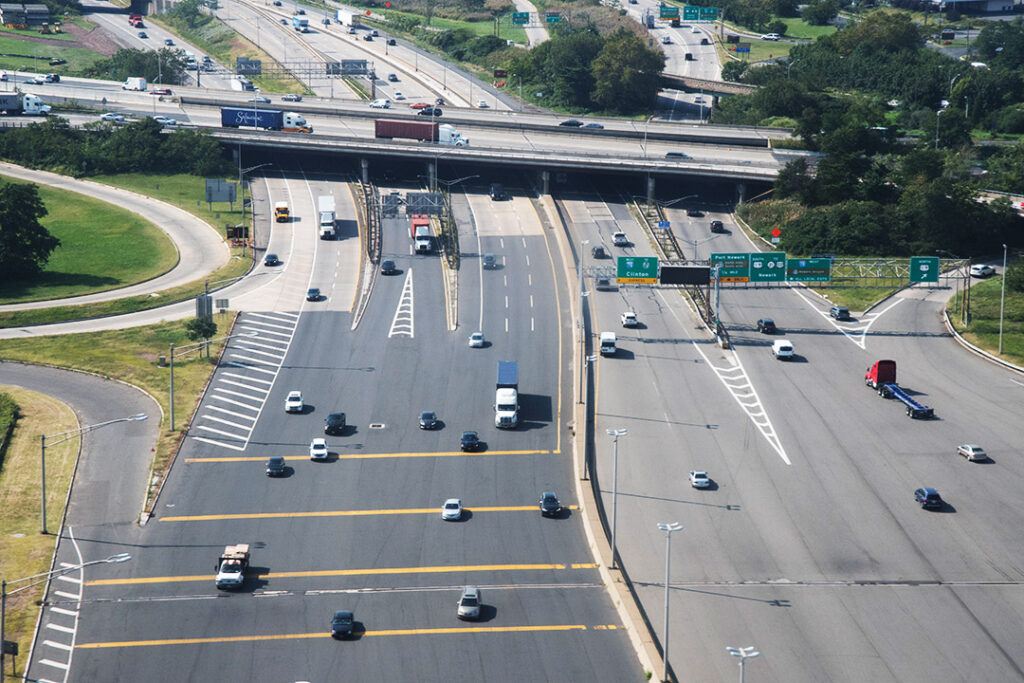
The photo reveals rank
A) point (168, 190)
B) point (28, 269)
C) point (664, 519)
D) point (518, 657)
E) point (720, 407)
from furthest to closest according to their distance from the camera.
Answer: point (168, 190) < point (28, 269) < point (720, 407) < point (664, 519) < point (518, 657)

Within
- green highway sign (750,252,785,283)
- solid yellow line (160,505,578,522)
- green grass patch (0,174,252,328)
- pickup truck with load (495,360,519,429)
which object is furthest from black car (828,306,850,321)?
green grass patch (0,174,252,328)

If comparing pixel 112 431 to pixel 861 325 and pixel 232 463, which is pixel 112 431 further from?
pixel 861 325

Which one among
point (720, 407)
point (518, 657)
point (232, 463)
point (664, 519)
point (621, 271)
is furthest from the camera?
point (621, 271)

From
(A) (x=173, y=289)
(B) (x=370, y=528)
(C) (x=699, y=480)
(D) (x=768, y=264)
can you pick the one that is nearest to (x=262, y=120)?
(A) (x=173, y=289)

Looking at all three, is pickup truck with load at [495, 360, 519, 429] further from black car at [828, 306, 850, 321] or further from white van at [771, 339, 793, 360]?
black car at [828, 306, 850, 321]

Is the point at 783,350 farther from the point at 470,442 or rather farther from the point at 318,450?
the point at 318,450

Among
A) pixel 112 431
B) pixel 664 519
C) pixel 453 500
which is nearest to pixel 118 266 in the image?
pixel 112 431
